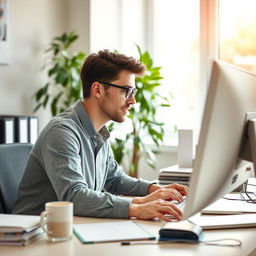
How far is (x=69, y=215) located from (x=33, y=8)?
295 centimetres

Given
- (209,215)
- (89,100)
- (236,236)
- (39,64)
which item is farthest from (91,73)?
(39,64)

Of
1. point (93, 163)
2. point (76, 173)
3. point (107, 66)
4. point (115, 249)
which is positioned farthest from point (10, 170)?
point (115, 249)

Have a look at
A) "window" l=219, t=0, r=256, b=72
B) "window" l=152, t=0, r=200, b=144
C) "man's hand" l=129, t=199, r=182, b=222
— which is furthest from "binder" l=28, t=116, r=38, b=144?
"man's hand" l=129, t=199, r=182, b=222

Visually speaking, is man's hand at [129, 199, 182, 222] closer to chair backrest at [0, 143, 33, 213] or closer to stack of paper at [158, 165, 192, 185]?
chair backrest at [0, 143, 33, 213]

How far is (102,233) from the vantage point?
1.59m

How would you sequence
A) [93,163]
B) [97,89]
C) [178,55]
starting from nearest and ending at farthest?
[93,163] < [97,89] < [178,55]

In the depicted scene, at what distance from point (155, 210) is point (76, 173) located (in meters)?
0.31

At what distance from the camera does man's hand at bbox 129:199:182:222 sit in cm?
176

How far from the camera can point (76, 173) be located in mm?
1889

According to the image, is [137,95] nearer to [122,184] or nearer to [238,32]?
[238,32]

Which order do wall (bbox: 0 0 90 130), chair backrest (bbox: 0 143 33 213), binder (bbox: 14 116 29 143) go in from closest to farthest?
chair backrest (bbox: 0 143 33 213)
binder (bbox: 14 116 29 143)
wall (bbox: 0 0 90 130)

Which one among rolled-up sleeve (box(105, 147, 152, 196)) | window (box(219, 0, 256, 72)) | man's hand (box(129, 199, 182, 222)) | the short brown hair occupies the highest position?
window (box(219, 0, 256, 72))

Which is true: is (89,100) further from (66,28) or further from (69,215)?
(66,28)

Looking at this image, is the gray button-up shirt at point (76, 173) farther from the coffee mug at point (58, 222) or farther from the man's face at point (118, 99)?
the coffee mug at point (58, 222)
